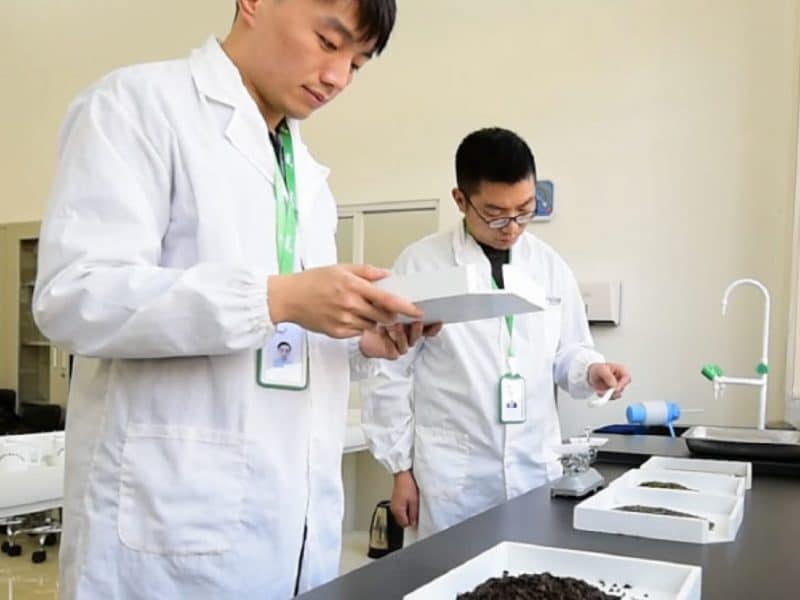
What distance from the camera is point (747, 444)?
1.71 m

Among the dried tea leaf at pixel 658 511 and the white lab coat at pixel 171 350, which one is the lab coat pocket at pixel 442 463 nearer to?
the dried tea leaf at pixel 658 511

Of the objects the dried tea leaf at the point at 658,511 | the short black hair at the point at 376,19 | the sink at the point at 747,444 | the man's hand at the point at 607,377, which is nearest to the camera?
the short black hair at the point at 376,19

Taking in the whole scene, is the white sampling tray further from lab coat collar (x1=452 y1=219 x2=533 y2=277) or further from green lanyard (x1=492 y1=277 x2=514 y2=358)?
lab coat collar (x1=452 y1=219 x2=533 y2=277)

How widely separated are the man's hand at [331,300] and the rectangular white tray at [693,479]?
0.70m

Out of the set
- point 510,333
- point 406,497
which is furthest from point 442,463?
point 510,333

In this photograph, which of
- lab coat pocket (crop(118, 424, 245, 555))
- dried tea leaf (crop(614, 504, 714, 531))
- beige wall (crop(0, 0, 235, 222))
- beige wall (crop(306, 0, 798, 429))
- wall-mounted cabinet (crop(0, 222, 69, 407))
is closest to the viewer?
lab coat pocket (crop(118, 424, 245, 555))

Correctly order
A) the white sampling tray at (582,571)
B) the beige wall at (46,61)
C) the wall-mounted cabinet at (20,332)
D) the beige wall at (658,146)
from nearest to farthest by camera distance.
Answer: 1. the white sampling tray at (582,571)
2. the beige wall at (658,146)
3. the beige wall at (46,61)
4. the wall-mounted cabinet at (20,332)

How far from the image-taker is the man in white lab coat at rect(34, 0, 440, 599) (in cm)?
89

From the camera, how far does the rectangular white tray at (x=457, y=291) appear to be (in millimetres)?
896

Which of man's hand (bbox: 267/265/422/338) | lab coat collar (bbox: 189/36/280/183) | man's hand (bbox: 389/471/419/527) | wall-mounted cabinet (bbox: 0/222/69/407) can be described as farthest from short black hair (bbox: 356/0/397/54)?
wall-mounted cabinet (bbox: 0/222/69/407)

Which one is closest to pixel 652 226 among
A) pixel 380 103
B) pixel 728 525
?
pixel 380 103

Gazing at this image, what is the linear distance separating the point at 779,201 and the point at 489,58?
152 cm

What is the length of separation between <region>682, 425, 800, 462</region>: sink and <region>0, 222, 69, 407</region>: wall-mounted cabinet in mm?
4914

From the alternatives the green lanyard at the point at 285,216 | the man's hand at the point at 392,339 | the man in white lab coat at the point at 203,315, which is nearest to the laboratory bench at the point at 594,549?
the man in white lab coat at the point at 203,315
